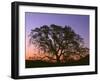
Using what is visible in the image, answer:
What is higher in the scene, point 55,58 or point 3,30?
point 3,30

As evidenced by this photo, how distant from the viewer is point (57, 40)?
1452 mm

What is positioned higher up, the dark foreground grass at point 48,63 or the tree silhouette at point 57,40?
the tree silhouette at point 57,40

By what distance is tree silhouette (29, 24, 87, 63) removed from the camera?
55.7 inches

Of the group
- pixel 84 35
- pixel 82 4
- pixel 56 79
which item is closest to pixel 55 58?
pixel 56 79

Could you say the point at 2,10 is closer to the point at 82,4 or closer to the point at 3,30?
the point at 3,30

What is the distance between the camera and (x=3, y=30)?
1.38m

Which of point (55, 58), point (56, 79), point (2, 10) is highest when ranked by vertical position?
point (2, 10)

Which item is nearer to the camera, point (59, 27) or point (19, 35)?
point (19, 35)

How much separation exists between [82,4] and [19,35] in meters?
0.40

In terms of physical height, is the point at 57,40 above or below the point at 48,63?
above

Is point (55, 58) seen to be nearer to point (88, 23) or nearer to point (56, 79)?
point (56, 79)

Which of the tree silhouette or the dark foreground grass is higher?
the tree silhouette

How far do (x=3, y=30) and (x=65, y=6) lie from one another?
33cm

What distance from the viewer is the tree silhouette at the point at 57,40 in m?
1.42
